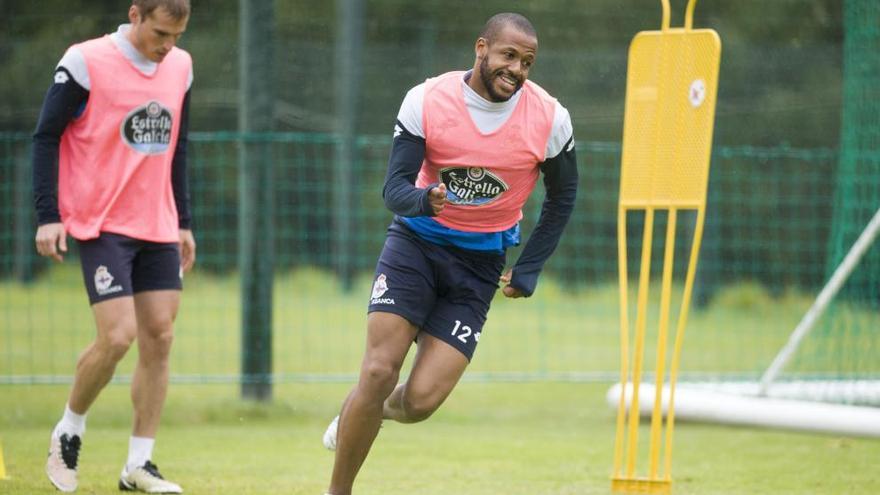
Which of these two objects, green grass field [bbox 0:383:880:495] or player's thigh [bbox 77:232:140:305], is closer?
player's thigh [bbox 77:232:140:305]

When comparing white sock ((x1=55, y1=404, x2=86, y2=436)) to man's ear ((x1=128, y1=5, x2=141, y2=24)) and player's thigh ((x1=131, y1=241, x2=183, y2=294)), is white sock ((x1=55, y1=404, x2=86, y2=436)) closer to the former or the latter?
player's thigh ((x1=131, y1=241, x2=183, y2=294))

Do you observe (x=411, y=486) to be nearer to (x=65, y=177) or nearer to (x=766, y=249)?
(x=65, y=177)

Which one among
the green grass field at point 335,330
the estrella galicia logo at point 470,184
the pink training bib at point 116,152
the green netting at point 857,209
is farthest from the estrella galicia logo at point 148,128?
Result: the green netting at point 857,209

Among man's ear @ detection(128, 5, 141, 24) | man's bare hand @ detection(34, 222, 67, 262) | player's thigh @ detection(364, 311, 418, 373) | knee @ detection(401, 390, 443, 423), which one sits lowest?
knee @ detection(401, 390, 443, 423)

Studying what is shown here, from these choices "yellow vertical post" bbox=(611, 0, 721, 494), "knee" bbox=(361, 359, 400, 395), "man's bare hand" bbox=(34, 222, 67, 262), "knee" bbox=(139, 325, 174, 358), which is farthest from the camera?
"knee" bbox=(139, 325, 174, 358)

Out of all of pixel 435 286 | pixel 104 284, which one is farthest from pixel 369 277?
pixel 435 286

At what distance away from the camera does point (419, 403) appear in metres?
5.03

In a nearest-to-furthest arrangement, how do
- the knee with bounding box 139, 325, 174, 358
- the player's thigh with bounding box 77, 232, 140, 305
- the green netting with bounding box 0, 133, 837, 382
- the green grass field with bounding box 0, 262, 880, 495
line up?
the player's thigh with bounding box 77, 232, 140, 305 → the knee with bounding box 139, 325, 174, 358 → the green grass field with bounding box 0, 262, 880, 495 → the green netting with bounding box 0, 133, 837, 382

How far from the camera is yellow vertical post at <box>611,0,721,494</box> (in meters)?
5.30

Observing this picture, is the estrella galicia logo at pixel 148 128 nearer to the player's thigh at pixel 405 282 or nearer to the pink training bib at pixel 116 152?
the pink training bib at pixel 116 152

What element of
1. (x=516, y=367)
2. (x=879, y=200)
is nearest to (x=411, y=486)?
(x=879, y=200)

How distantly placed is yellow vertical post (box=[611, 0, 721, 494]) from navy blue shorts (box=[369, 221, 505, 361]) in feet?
2.20

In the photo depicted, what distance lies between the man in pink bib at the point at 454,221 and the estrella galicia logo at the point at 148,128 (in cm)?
123

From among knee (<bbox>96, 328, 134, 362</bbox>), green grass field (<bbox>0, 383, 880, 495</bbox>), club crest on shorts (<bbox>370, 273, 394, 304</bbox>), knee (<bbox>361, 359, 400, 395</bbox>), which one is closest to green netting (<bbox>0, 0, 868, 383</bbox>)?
green grass field (<bbox>0, 383, 880, 495</bbox>)
